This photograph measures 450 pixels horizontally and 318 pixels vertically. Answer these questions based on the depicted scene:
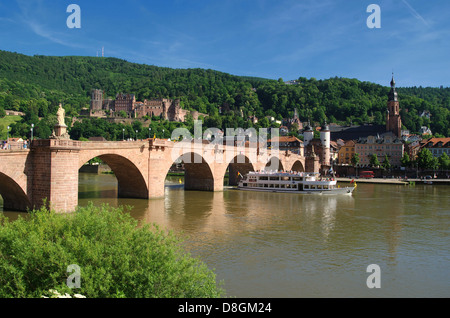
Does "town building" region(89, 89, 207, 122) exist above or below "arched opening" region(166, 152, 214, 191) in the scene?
above

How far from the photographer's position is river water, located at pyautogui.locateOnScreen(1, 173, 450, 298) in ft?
52.3

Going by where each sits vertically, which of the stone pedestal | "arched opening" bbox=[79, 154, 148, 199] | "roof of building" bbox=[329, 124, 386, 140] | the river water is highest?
"roof of building" bbox=[329, 124, 386, 140]

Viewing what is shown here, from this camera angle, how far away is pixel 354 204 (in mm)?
41688

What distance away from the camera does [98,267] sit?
35.5ft

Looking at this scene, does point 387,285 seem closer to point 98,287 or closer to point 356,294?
point 356,294

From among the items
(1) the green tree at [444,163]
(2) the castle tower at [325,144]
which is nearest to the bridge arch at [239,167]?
(2) the castle tower at [325,144]

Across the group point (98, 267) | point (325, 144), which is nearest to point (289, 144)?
point (325, 144)

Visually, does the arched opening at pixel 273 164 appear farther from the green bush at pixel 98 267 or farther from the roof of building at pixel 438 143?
the green bush at pixel 98 267

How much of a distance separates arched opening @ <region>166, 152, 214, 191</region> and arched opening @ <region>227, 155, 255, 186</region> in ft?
29.4

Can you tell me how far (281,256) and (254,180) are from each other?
36954 mm

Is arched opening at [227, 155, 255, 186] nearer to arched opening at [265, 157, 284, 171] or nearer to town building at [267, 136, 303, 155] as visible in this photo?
arched opening at [265, 157, 284, 171]

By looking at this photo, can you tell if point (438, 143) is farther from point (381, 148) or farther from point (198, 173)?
point (198, 173)

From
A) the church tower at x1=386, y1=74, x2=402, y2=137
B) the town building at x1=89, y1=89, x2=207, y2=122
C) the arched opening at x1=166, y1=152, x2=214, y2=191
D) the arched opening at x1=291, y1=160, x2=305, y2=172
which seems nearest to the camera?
the arched opening at x1=166, y1=152, x2=214, y2=191

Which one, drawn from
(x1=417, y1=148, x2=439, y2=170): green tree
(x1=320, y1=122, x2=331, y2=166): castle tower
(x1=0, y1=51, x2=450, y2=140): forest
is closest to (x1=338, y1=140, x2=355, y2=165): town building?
(x1=320, y1=122, x2=331, y2=166): castle tower
